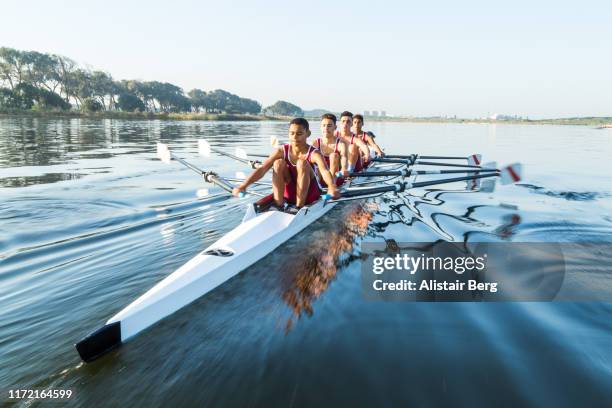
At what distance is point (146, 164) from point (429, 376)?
48.7 feet

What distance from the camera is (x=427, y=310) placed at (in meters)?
3.74

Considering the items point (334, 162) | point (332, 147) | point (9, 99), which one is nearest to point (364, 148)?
point (332, 147)

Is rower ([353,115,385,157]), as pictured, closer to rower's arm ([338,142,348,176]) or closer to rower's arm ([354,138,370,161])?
rower's arm ([354,138,370,161])

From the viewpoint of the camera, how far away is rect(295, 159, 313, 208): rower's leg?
6.05 metres

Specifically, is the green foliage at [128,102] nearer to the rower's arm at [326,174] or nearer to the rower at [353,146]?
the rower at [353,146]

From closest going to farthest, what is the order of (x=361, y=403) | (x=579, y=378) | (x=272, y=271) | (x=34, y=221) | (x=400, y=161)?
(x=361, y=403) < (x=579, y=378) < (x=272, y=271) < (x=34, y=221) < (x=400, y=161)

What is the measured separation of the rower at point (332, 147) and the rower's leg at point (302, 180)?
2872 mm

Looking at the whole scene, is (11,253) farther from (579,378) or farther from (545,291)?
(545,291)

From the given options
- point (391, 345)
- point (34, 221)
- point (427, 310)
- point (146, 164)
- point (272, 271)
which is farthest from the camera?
point (146, 164)

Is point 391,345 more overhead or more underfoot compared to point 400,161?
more underfoot

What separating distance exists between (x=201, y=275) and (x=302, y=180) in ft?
9.29

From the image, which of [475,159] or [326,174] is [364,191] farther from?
[475,159]

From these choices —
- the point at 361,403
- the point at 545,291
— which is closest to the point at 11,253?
the point at 361,403

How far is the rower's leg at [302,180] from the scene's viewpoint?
6.05 metres
